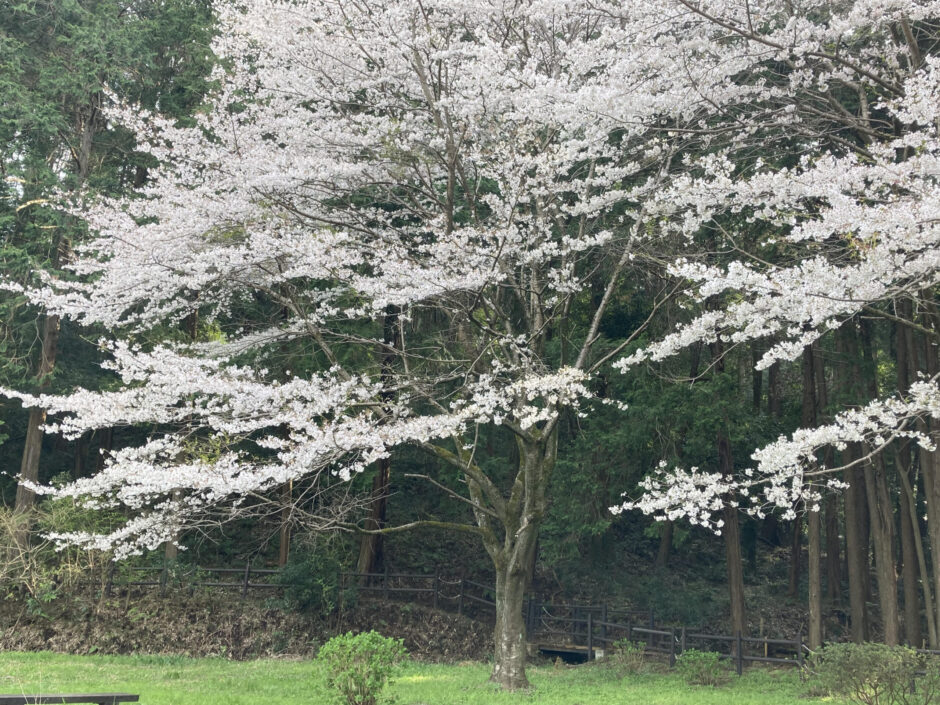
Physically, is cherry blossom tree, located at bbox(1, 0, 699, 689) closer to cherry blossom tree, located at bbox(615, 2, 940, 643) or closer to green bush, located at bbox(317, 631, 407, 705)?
cherry blossom tree, located at bbox(615, 2, 940, 643)

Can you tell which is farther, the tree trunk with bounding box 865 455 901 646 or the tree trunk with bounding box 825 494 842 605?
the tree trunk with bounding box 825 494 842 605

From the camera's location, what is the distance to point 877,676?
743 centimetres

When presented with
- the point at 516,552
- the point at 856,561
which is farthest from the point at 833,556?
the point at 516,552

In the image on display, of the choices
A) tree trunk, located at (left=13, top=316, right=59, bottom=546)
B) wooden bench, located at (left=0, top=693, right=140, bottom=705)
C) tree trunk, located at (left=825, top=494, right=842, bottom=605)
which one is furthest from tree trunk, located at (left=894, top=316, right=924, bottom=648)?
tree trunk, located at (left=13, top=316, right=59, bottom=546)

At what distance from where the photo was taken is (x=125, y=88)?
53.7 ft

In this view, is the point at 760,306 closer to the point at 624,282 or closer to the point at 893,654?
the point at 893,654

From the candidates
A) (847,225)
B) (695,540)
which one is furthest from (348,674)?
(695,540)

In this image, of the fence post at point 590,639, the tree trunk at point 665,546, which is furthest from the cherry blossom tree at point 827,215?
the tree trunk at point 665,546

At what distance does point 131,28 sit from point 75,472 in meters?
10.5

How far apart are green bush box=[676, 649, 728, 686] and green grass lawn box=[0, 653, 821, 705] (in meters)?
0.21

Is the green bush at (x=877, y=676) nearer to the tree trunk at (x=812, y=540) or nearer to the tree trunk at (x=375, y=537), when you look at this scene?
the tree trunk at (x=812, y=540)

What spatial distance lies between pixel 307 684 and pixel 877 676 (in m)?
6.65

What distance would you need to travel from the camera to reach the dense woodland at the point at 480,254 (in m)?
7.35

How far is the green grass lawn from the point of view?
879 centimetres
